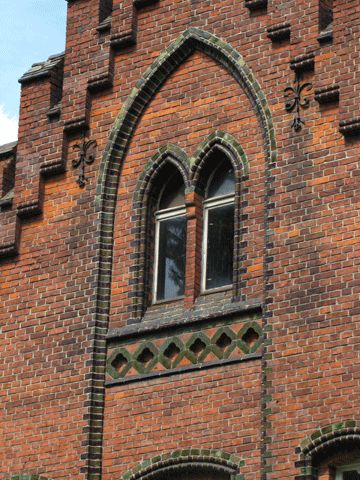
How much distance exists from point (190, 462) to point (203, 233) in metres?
2.95

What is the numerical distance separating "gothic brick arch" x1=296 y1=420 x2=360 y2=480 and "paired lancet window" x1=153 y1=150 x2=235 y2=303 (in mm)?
2582

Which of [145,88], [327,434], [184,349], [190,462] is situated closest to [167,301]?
[184,349]

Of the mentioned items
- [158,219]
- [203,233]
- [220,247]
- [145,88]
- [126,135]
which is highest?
[145,88]

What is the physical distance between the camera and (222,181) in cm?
2047

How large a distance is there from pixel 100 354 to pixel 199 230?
6.16 ft

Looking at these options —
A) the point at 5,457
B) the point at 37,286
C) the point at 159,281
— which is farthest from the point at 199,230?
the point at 5,457

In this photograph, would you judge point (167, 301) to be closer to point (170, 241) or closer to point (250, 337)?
point (170, 241)

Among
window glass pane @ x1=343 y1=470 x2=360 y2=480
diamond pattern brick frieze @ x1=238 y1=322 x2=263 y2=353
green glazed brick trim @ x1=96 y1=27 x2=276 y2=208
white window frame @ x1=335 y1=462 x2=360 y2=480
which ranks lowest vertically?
window glass pane @ x1=343 y1=470 x2=360 y2=480

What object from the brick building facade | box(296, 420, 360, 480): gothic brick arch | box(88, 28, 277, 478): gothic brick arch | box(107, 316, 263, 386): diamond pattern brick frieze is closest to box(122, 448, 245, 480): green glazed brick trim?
the brick building facade

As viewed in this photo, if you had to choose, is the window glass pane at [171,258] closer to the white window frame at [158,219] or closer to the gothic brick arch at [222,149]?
the white window frame at [158,219]

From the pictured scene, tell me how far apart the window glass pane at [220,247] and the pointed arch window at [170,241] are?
37cm

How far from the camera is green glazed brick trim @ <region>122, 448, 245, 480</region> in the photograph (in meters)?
18.5

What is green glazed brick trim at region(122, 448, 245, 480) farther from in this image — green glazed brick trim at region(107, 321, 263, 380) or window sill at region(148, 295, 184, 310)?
window sill at region(148, 295, 184, 310)

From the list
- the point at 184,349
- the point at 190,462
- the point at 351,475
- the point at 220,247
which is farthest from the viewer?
the point at 220,247
